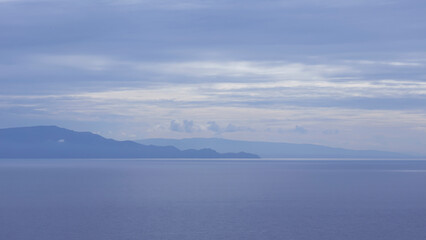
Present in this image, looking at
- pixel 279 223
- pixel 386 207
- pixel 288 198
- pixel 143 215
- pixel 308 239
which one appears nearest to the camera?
pixel 308 239

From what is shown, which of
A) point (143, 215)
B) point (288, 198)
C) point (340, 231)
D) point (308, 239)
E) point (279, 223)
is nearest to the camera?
point (308, 239)

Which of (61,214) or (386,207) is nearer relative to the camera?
(61,214)

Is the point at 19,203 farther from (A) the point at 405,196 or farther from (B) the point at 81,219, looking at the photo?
(A) the point at 405,196

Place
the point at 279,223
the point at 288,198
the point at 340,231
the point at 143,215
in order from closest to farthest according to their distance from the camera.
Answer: the point at 340,231 → the point at 279,223 → the point at 143,215 → the point at 288,198

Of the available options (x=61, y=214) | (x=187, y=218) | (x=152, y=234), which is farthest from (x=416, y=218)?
(x=61, y=214)

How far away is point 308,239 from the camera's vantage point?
147 ft

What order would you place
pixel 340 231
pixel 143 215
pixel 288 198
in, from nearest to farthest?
pixel 340 231 → pixel 143 215 → pixel 288 198

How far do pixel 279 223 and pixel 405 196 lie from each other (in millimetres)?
33992

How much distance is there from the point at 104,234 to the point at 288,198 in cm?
3669

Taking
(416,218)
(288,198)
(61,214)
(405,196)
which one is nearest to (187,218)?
(61,214)

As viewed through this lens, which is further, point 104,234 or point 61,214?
point 61,214

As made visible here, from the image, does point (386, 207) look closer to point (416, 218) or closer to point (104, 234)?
point (416, 218)

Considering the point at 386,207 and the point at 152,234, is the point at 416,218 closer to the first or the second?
the point at 386,207

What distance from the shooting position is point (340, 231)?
48.4 meters
